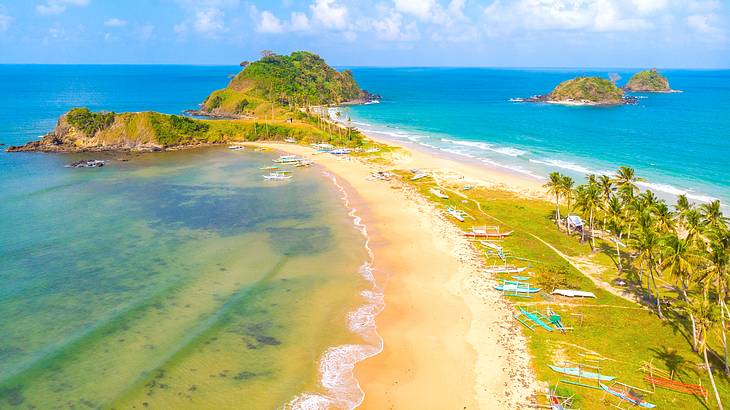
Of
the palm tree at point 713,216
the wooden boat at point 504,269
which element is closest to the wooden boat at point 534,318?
the wooden boat at point 504,269

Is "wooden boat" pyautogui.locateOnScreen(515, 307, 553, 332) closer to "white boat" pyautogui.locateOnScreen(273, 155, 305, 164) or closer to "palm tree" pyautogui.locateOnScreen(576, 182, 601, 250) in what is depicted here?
"palm tree" pyautogui.locateOnScreen(576, 182, 601, 250)

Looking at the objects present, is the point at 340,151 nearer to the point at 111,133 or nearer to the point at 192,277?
the point at 111,133

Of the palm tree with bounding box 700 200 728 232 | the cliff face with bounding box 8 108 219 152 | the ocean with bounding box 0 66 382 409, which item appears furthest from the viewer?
the cliff face with bounding box 8 108 219 152

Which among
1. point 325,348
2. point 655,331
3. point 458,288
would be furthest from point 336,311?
point 655,331

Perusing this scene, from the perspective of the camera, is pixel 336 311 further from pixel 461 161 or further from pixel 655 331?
pixel 461 161

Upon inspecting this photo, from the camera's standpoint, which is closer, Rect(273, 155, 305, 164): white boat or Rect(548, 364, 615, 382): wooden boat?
Rect(548, 364, 615, 382): wooden boat

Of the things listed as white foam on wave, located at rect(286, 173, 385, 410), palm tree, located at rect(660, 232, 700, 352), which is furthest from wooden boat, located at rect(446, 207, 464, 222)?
palm tree, located at rect(660, 232, 700, 352)
